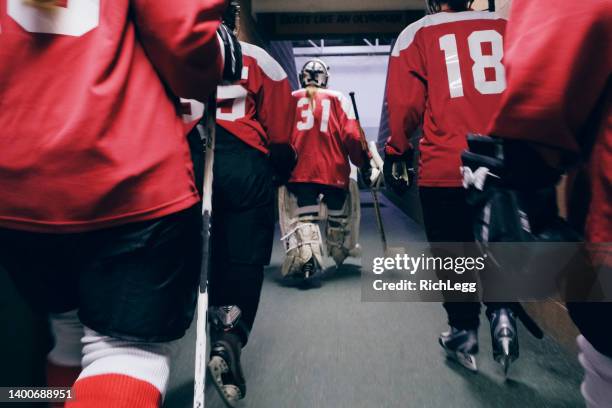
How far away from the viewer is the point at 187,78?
34.7 inches

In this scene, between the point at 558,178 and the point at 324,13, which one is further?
the point at 324,13

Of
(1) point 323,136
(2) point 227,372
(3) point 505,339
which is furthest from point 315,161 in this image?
(2) point 227,372

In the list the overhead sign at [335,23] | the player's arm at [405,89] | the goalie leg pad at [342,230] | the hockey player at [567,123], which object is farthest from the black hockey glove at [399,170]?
the overhead sign at [335,23]

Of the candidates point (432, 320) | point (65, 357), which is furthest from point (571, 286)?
point (432, 320)

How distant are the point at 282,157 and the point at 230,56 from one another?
3.82ft

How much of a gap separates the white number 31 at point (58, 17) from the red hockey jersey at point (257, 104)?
1050 mm

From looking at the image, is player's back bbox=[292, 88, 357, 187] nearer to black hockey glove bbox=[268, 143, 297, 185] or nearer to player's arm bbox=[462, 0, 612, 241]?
black hockey glove bbox=[268, 143, 297, 185]

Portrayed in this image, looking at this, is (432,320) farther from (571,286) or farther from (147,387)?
(147,387)

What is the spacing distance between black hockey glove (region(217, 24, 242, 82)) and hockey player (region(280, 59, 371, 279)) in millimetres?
2488

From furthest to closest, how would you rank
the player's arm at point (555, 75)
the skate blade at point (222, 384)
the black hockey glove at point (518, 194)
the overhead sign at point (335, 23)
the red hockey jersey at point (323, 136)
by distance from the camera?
the overhead sign at point (335, 23), the red hockey jersey at point (323, 136), the skate blade at point (222, 384), the black hockey glove at point (518, 194), the player's arm at point (555, 75)

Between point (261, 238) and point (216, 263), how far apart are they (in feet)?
0.68

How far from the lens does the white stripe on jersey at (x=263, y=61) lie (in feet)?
6.58

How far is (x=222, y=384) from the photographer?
1.55 meters

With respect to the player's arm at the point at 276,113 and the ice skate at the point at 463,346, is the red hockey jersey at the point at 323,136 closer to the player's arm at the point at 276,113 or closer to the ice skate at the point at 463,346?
the player's arm at the point at 276,113
